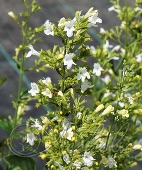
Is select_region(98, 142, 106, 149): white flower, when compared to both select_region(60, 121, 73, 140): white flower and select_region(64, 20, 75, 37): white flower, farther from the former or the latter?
select_region(64, 20, 75, 37): white flower

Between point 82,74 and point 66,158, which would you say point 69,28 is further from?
point 66,158

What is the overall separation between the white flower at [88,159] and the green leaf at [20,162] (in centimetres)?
16

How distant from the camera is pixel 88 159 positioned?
0.58 metres

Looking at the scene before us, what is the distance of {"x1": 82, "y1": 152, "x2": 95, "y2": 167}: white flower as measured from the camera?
0.58 metres

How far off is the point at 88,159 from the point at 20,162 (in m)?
0.17

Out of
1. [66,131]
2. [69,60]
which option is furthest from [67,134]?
[69,60]

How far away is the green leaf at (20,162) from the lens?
68 cm

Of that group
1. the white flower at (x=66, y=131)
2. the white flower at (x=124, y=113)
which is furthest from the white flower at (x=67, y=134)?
the white flower at (x=124, y=113)

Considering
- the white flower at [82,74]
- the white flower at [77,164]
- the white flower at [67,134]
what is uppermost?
the white flower at [82,74]

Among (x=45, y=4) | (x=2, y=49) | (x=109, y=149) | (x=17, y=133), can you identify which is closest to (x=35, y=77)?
(x=2, y=49)

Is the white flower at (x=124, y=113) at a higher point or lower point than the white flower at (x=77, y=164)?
higher

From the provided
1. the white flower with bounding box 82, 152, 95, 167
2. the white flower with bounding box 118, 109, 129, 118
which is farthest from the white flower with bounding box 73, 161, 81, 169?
the white flower with bounding box 118, 109, 129, 118

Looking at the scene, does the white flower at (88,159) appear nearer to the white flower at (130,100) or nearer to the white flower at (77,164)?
the white flower at (77,164)

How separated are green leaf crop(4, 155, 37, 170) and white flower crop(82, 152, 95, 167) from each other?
6.1 inches
